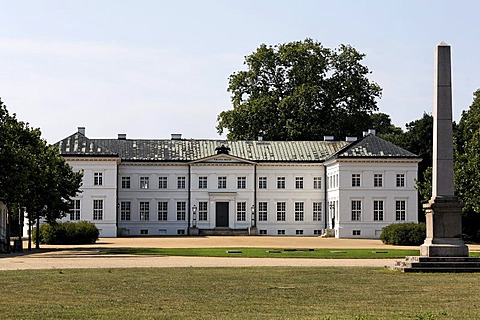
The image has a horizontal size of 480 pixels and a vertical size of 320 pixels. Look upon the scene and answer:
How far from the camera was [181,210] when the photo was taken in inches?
3489

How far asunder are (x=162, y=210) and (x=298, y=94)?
664 inches

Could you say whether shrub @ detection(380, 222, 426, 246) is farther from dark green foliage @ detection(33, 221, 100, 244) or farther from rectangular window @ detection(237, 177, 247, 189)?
rectangular window @ detection(237, 177, 247, 189)

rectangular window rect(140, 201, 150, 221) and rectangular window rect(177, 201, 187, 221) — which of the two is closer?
rectangular window rect(140, 201, 150, 221)

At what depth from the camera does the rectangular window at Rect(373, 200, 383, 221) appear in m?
83.9

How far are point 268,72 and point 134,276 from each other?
72699 mm

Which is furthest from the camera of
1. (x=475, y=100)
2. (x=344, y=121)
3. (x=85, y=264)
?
(x=344, y=121)

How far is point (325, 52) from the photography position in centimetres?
9738

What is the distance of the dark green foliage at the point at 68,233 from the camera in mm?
61438

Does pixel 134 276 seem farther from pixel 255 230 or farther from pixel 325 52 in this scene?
pixel 325 52

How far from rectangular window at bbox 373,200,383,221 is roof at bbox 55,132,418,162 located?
468 cm

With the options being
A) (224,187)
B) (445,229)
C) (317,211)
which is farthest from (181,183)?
(445,229)

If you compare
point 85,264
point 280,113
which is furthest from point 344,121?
point 85,264

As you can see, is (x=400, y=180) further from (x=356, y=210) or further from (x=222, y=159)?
(x=222, y=159)

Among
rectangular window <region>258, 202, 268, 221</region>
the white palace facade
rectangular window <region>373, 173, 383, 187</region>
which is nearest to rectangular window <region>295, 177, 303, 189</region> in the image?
the white palace facade
